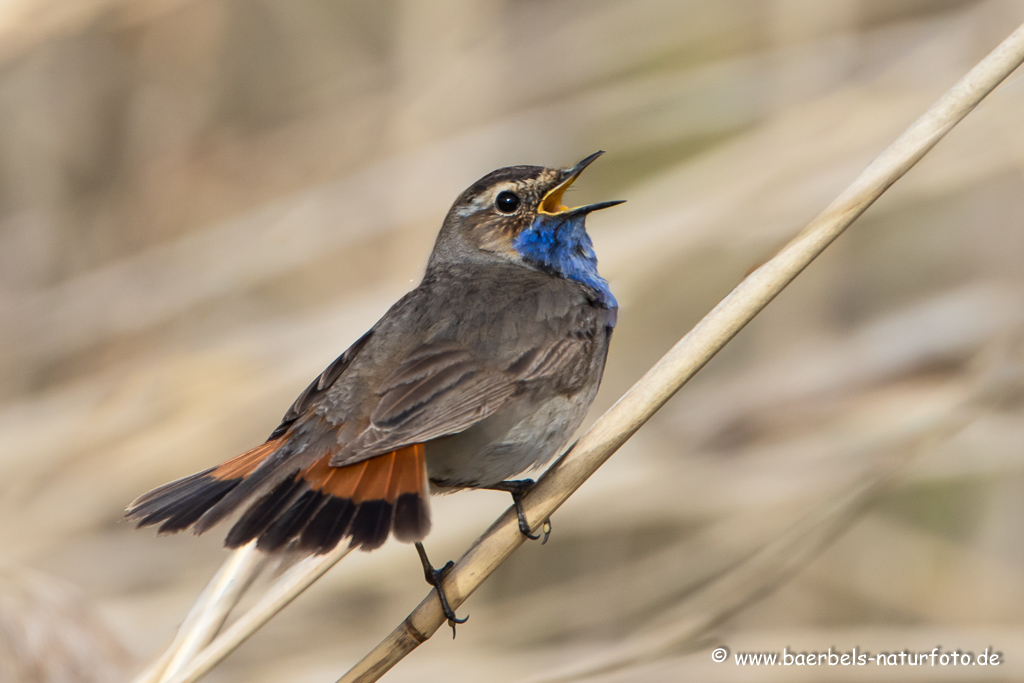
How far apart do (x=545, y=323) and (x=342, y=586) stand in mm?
1470

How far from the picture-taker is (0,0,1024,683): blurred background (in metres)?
3.73

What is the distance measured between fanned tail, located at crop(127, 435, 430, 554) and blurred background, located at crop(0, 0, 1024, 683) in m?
1.19

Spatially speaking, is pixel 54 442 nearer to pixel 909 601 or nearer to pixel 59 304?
pixel 59 304

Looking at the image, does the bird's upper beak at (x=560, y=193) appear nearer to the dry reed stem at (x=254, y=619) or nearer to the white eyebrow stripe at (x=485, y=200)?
the white eyebrow stripe at (x=485, y=200)

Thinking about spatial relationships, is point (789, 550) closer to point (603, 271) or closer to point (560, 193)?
point (603, 271)

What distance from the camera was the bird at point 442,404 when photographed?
2.30 m

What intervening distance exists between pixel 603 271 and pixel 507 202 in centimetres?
49

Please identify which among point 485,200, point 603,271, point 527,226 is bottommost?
point 603,271

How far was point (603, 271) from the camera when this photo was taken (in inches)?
147

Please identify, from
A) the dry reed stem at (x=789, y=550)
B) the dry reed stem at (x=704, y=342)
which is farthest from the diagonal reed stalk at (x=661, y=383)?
the dry reed stem at (x=789, y=550)

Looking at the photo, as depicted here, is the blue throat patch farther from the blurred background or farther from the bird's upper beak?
the blurred background

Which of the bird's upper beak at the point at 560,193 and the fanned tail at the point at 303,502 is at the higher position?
the bird's upper beak at the point at 560,193

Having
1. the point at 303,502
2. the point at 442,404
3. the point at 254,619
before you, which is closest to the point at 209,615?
the point at 254,619

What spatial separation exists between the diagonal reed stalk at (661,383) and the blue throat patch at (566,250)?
1045 millimetres
